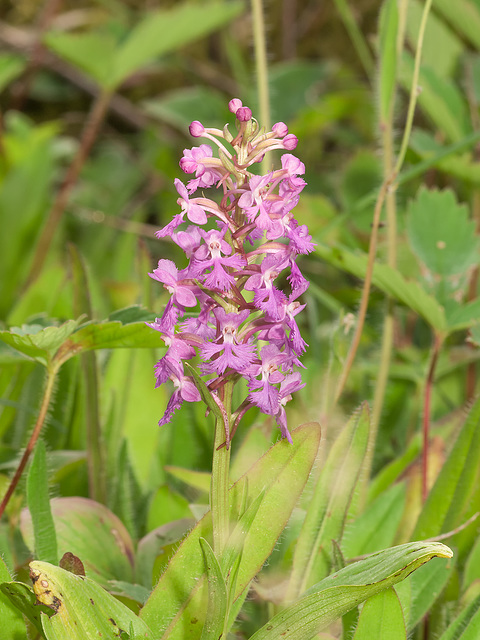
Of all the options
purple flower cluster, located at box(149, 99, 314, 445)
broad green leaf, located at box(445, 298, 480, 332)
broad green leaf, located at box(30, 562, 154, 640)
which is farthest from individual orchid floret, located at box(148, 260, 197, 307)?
broad green leaf, located at box(445, 298, 480, 332)

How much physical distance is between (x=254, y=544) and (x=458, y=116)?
3.94 ft

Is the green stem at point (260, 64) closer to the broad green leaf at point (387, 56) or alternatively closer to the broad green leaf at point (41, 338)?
the broad green leaf at point (387, 56)

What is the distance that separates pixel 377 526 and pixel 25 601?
52 centimetres

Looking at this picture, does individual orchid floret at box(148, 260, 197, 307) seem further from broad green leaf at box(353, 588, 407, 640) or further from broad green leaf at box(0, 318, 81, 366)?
broad green leaf at box(353, 588, 407, 640)

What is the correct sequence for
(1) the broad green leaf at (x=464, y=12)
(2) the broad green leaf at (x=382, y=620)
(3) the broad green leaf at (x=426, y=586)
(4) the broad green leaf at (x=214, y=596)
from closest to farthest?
(4) the broad green leaf at (x=214, y=596), (2) the broad green leaf at (x=382, y=620), (3) the broad green leaf at (x=426, y=586), (1) the broad green leaf at (x=464, y=12)

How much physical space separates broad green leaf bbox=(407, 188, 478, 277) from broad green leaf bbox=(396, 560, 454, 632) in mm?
508

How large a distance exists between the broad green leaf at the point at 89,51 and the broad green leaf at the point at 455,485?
148 centimetres

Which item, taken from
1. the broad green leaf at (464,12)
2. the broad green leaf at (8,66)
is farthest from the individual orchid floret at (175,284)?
the broad green leaf at (8,66)

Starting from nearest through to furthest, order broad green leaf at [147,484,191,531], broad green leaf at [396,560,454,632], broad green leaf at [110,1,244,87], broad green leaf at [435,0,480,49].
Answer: broad green leaf at [396,560,454,632] < broad green leaf at [147,484,191,531] < broad green leaf at [435,0,480,49] < broad green leaf at [110,1,244,87]

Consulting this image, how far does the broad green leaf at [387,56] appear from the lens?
1.10m

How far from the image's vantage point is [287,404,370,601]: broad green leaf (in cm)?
88

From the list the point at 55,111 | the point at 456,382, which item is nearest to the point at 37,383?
the point at 456,382

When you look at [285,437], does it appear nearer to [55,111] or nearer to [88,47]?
[88,47]

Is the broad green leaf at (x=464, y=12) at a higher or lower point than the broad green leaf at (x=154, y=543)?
higher
